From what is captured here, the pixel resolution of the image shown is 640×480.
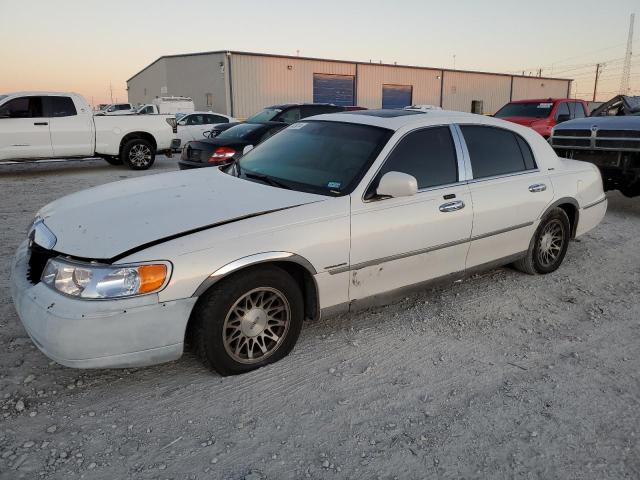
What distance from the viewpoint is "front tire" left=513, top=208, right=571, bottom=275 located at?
4.80 meters

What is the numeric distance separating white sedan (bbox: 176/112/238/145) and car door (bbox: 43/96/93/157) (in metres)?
4.29

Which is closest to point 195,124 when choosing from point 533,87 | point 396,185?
point 396,185

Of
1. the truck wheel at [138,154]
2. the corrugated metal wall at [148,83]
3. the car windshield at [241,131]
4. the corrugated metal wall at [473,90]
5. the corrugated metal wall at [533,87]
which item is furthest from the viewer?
the corrugated metal wall at [533,87]

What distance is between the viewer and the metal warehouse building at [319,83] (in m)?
31.3

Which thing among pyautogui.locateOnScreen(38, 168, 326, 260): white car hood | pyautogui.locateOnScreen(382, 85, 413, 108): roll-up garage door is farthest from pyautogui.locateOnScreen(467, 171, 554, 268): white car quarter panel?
pyautogui.locateOnScreen(382, 85, 413, 108): roll-up garage door

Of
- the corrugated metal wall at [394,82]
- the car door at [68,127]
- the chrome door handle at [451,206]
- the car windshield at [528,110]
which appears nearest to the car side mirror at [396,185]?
the chrome door handle at [451,206]

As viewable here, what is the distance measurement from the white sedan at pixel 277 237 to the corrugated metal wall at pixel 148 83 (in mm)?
39366

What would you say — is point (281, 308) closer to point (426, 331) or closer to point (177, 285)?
point (177, 285)

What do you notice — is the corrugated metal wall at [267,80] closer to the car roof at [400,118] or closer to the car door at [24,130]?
the car door at [24,130]

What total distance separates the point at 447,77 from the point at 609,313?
123 feet

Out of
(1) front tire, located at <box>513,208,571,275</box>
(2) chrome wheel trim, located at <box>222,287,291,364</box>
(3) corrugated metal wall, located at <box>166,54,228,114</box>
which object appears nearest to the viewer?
(2) chrome wheel trim, located at <box>222,287,291,364</box>

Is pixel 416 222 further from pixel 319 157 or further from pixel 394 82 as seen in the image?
pixel 394 82

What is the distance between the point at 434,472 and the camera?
7.81 feet

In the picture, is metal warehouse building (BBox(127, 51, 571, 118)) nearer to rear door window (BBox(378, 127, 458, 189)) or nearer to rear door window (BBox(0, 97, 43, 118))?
rear door window (BBox(0, 97, 43, 118))
